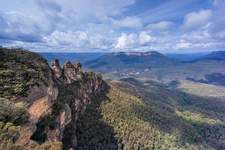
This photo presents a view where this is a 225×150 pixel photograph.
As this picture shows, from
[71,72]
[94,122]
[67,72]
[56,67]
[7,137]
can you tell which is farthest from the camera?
[71,72]

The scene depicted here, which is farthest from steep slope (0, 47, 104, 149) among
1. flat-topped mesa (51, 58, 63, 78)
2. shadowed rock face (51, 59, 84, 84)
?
shadowed rock face (51, 59, 84, 84)

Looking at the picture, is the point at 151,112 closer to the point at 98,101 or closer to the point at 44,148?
the point at 98,101

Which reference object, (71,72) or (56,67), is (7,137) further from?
(71,72)

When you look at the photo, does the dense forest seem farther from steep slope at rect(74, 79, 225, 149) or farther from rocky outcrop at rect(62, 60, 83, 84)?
rocky outcrop at rect(62, 60, 83, 84)

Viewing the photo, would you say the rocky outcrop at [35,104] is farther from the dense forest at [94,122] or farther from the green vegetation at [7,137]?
the green vegetation at [7,137]

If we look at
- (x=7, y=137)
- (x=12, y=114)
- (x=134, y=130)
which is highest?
(x=12, y=114)

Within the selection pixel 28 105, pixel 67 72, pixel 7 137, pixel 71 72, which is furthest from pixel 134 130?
pixel 7 137

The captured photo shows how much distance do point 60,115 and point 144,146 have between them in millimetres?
46288

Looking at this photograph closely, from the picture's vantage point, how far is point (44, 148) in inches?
358

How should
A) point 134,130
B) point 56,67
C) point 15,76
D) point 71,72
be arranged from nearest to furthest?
point 15,76, point 56,67, point 71,72, point 134,130

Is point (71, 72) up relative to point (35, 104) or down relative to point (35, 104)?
up

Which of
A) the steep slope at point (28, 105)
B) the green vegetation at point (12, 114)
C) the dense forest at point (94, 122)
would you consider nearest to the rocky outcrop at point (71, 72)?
the dense forest at point (94, 122)

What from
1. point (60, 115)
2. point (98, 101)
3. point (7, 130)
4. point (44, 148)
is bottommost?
point (98, 101)

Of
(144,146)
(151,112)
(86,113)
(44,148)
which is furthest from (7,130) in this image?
(151,112)
